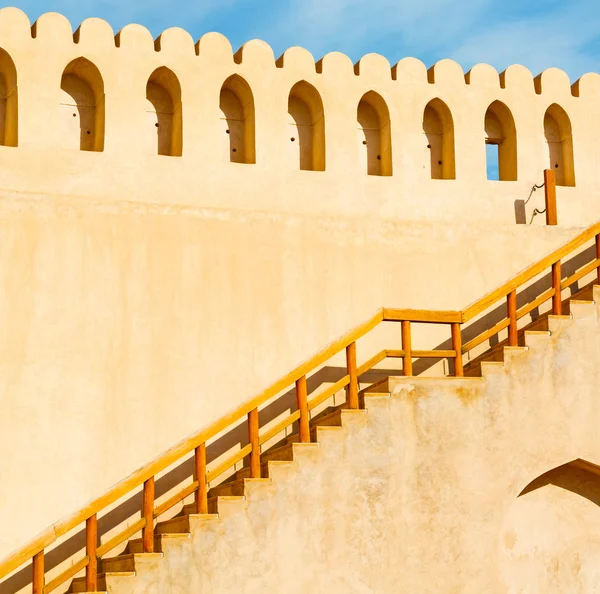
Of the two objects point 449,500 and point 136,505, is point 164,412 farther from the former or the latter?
point 449,500

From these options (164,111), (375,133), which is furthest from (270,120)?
(375,133)

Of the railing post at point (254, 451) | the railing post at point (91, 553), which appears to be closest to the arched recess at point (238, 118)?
the railing post at point (254, 451)

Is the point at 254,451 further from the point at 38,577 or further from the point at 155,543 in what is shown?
the point at 38,577

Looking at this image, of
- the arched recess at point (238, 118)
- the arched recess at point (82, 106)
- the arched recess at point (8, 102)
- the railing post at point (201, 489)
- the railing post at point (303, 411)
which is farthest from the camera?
the arched recess at point (238, 118)

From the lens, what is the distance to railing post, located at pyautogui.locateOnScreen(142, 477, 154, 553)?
8.68 m

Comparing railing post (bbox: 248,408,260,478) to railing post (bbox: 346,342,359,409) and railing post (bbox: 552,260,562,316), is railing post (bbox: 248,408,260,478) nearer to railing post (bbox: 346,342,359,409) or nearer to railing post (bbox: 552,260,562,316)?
railing post (bbox: 346,342,359,409)

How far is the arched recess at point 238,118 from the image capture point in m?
12.0

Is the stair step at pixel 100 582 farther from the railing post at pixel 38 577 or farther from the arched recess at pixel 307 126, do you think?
the arched recess at pixel 307 126

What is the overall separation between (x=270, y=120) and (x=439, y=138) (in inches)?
67.0

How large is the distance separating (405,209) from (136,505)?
3704 millimetres

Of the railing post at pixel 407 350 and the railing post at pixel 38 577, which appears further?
the railing post at pixel 407 350

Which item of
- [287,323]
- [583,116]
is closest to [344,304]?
[287,323]

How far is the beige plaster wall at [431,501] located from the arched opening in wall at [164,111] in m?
3.49

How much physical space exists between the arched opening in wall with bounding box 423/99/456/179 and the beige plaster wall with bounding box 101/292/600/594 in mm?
2743
